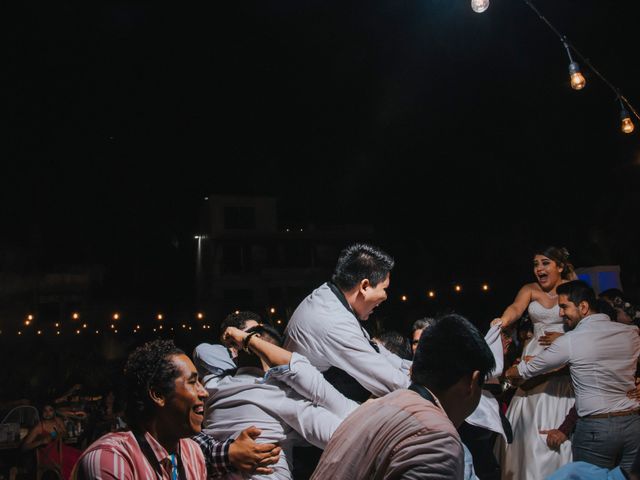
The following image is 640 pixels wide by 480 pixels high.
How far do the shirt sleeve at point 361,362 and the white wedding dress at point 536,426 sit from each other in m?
2.61

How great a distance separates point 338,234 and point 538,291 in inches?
1211

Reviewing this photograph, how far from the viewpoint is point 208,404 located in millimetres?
2963

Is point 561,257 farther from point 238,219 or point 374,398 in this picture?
point 238,219

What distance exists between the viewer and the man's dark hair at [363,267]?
3.28 m

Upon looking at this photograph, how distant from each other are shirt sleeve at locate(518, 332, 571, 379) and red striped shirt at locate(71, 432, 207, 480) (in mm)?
3476

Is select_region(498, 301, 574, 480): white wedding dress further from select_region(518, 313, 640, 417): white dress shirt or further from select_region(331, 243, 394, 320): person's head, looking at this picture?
select_region(331, 243, 394, 320): person's head

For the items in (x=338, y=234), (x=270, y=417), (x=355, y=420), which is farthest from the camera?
(x=338, y=234)

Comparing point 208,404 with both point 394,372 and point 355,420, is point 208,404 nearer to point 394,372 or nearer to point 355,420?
point 394,372

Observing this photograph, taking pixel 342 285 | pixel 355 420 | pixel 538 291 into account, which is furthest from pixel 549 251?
pixel 355 420

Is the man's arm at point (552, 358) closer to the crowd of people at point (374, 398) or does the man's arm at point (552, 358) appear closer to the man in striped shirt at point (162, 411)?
the crowd of people at point (374, 398)

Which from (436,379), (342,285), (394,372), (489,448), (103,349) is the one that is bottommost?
(103,349)

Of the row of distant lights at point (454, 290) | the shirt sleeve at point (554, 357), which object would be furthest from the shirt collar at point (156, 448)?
the row of distant lights at point (454, 290)

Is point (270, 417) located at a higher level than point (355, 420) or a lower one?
lower

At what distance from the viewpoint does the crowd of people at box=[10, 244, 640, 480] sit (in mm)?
1805
